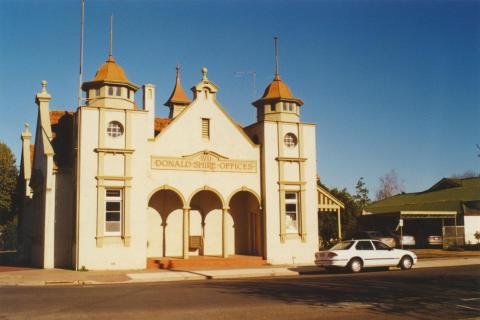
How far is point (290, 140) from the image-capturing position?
26969mm

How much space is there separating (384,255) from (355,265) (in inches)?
60.2

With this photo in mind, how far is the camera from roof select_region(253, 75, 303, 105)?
27516mm

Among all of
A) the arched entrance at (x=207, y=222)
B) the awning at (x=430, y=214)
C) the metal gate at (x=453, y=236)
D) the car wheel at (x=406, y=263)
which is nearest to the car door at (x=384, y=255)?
the car wheel at (x=406, y=263)

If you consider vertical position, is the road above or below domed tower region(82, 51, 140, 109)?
below

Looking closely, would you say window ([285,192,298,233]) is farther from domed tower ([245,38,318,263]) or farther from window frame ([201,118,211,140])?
window frame ([201,118,211,140])

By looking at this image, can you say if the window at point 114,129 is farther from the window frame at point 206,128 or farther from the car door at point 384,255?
the car door at point 384,255

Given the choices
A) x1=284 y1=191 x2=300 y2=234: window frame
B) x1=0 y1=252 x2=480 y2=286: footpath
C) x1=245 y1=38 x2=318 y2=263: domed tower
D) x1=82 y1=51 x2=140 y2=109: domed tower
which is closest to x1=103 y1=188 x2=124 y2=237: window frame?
x1=0 y1=252 x2=480 y2=286: footpath

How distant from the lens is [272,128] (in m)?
26.5

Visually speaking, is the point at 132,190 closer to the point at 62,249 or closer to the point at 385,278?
the point at 62,249

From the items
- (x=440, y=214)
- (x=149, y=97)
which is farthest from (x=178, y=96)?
(x=440, y=214)

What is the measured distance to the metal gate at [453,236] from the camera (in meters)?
36.7

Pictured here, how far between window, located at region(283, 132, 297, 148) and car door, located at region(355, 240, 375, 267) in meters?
7.22

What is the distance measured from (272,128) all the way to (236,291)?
516 inches

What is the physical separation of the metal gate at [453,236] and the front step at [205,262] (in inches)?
709
